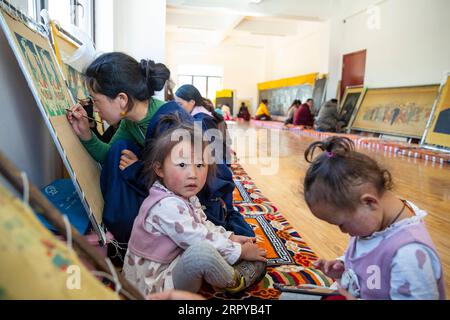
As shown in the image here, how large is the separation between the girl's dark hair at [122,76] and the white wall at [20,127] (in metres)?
0.28

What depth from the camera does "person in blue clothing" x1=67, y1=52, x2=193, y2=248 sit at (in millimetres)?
1549

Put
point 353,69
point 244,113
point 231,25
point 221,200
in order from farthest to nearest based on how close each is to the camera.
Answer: point 244,113, point 231,25, point 353,69, point 221,200

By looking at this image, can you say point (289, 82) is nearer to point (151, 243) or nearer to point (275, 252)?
point (275, 252)

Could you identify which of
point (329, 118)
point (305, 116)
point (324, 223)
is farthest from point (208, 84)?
point (324, 223)

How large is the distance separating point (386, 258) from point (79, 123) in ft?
4.68

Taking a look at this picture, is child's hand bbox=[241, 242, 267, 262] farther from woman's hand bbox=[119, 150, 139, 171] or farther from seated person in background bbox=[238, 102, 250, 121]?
seated person in background bbox=[238, 102, 250, 121]

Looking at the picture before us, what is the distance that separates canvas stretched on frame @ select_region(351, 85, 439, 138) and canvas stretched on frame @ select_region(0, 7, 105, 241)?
6030mm

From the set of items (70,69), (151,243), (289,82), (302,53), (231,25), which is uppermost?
(231,25)

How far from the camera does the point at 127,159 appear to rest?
1588mm

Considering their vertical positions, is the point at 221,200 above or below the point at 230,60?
below

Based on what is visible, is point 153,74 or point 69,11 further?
point 69,11

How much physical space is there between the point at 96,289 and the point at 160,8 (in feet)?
12.8

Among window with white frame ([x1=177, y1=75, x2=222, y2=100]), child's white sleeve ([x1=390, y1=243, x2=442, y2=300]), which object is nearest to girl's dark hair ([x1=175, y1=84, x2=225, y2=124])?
child's white sleeve ([x1=390, y1=243, x2=442, y2=300])

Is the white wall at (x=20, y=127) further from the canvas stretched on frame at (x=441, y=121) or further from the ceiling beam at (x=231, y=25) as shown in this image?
the ceiling beam at (x=231, y=25)
